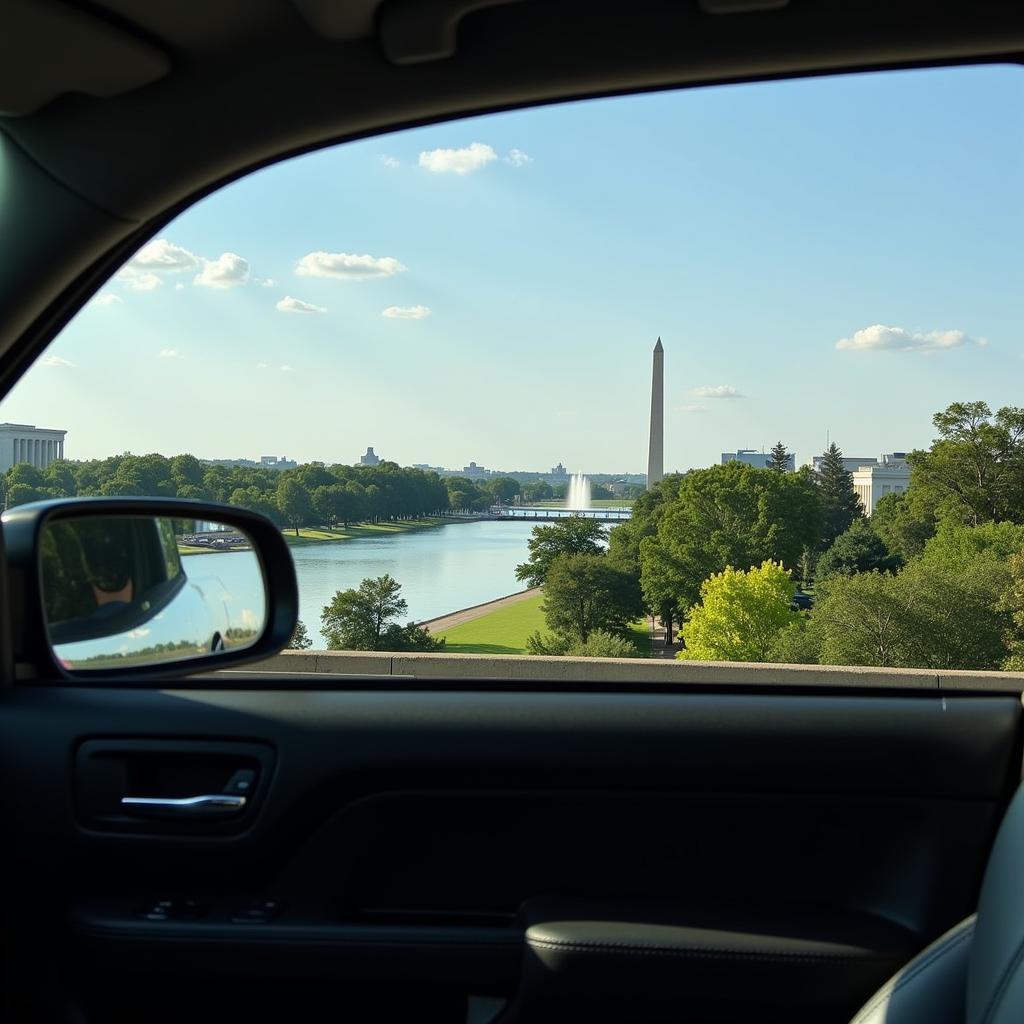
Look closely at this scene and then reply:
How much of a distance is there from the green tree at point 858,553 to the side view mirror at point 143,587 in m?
Answer: 2.67

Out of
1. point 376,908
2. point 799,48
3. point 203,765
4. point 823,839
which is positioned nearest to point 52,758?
point 203,765

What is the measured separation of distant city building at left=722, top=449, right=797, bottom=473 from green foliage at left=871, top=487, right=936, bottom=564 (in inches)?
13.9

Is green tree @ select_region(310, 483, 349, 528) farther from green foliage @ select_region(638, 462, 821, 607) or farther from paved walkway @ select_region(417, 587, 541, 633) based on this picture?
green foliage @ select_region(638, 462, 821, 607)

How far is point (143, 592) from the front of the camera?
1.75m

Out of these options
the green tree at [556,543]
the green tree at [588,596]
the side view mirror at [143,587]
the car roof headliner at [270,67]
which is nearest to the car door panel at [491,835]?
the side view mirror at [143,587]

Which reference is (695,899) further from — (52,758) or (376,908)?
(52,758)

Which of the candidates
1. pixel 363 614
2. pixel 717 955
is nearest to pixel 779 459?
pixel 363 614

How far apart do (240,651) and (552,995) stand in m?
0.76

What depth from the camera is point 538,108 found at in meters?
1.81

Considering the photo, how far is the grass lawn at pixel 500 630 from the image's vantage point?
266cm

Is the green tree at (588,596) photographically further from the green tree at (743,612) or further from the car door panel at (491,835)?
the car door panel at (491,835)

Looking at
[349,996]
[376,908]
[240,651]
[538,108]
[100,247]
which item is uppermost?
[538,108]

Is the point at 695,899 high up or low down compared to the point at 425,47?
down

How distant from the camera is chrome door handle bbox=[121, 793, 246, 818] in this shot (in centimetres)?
176
